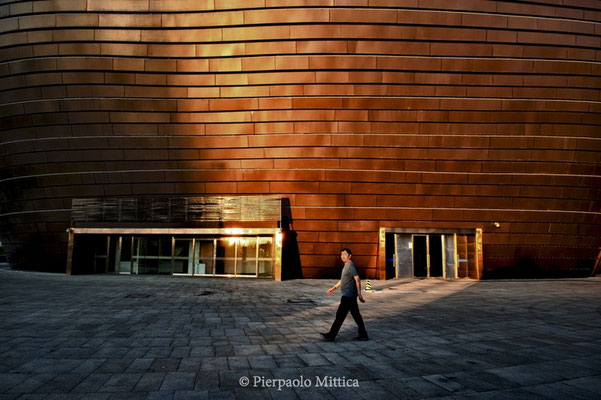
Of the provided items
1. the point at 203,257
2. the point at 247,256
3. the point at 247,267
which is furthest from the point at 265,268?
the point at 203,257

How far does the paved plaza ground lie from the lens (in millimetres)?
4422

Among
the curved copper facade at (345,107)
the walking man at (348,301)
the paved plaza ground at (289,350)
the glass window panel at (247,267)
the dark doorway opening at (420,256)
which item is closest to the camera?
the paved plaza ground at (289,350)

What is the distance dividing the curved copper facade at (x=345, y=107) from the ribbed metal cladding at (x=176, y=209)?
2.60 ft

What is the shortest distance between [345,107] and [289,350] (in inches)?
635

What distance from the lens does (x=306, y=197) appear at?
65.8 ft

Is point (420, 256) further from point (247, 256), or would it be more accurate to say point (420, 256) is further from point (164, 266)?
point (164, 266)

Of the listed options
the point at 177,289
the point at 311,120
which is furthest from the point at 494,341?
the point at 311,120

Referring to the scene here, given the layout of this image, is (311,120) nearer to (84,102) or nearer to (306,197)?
(306,197)

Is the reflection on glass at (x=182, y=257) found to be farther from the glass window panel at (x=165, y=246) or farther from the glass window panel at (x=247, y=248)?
the glass window panel at (x=247, y=248)

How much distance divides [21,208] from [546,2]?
35488 millimetres

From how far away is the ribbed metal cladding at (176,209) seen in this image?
20000 millimetres

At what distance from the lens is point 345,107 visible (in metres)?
19.7

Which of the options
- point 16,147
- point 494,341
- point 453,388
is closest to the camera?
point 453,388


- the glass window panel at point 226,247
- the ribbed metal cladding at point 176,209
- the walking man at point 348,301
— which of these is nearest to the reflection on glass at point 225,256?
the glass window panel at point 226,247
